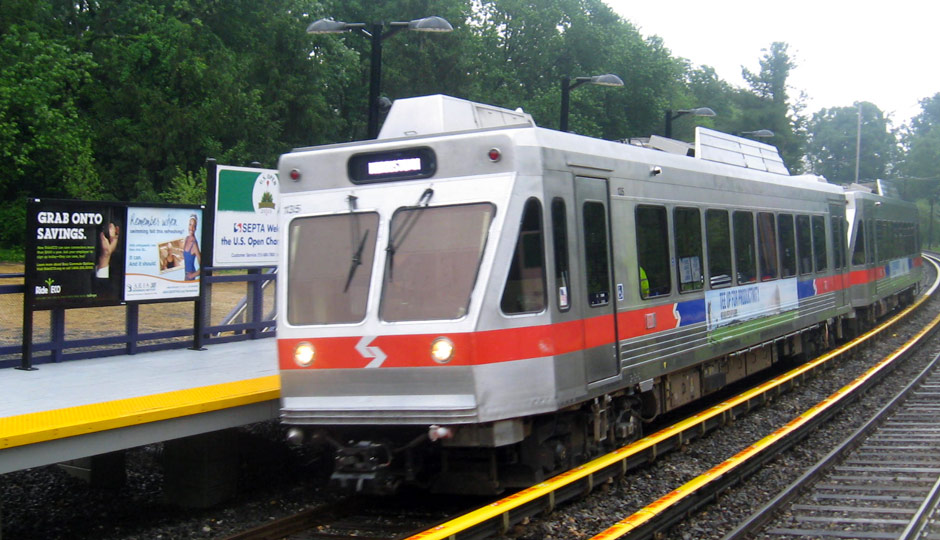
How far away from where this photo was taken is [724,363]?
482 inches

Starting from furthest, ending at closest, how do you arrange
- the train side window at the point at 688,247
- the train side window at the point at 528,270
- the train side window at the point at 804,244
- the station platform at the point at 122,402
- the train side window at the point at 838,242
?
the train side window at the point at 838,242, the train side window at the point at 804,244, the train side window at the point at 688,247, the train side window at the point at 528,270, the station platform at the point at 122,402

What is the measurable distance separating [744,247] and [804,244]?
333 centimetres

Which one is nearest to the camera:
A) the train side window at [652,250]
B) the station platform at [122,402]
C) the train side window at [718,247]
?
the station platform at [122,402]

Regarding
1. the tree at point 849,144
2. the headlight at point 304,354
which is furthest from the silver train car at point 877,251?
the tree at point 849,144

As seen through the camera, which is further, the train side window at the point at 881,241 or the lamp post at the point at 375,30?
the train side window at the point at 881,241

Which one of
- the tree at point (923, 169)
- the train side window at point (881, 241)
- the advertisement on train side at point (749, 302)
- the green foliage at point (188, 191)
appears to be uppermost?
the tree at point (923, 169)

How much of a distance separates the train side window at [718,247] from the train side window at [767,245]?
4.40 feet

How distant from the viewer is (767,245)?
1308 cm

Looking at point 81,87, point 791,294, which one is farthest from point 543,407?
point 81,87

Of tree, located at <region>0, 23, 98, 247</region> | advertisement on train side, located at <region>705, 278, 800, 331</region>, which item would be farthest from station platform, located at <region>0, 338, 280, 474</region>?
tree, located at <region>0, 23, 98, 247</region>

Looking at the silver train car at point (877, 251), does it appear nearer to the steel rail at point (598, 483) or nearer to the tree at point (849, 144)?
the steel rail at point (598, 483)

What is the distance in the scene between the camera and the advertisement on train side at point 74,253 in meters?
9.61

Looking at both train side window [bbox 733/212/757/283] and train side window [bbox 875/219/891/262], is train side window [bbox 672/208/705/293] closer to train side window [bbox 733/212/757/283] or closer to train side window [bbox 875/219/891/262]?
train side window [bbox 733/212/757/283]

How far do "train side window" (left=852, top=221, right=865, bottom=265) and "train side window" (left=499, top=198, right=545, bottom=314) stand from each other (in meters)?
14.0
